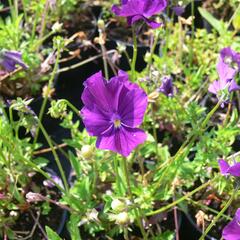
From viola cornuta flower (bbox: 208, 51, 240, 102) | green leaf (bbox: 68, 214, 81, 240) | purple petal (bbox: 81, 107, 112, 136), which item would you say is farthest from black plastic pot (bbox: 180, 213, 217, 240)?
purple petal (bbox: 81, 107, 112, 136)

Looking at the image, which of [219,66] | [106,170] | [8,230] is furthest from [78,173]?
[219,66]

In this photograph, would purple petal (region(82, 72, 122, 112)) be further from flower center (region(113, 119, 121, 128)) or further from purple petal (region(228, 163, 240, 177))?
purple petal (region(228, 163, 240, 177))

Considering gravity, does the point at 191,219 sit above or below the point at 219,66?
below

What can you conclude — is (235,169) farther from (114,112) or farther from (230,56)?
(230,56)

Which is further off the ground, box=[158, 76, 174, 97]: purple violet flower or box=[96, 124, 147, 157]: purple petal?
box=[96, 124, 147, 157]: purple petal

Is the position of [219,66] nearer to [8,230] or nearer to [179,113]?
[179,113]

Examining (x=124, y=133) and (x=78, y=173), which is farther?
(x=78, y=173)
